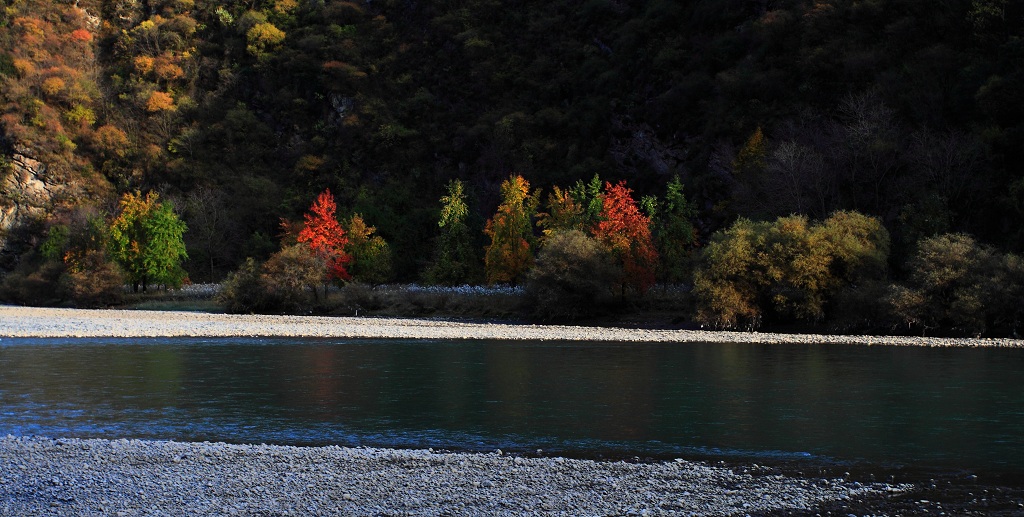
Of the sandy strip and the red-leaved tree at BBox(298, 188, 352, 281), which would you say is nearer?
the sandy strip

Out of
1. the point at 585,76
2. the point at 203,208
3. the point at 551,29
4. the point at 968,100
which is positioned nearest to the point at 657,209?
the point at 968,100

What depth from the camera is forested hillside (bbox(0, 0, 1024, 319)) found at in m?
49.1

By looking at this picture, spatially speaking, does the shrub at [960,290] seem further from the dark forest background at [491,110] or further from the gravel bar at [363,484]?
the gravel bar at [363,484]

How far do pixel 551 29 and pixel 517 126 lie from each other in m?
15.4

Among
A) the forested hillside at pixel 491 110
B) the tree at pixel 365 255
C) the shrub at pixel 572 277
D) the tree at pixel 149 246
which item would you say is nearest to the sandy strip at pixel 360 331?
the shrub at pixel 572 277

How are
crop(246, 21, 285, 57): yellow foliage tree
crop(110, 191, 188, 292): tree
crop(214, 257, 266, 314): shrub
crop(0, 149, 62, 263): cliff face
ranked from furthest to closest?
1. crop(246, 21, 285, 57): yellow foliage tree
2. crop(0, 149, 62, 263): cliff face
3. crop(110, 191, 188, 292): tree
4. crop(214, 257, 266, 314): shrub

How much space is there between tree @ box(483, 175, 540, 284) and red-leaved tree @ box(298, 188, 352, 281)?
10667mm

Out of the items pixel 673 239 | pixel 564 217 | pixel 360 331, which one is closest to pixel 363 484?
pixel 360 331

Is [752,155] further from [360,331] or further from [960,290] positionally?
[360,331]

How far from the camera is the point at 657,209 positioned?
59.0m

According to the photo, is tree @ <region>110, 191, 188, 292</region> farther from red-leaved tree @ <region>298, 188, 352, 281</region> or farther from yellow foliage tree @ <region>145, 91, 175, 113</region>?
yellow foliage tree @ <region>145, 91, 175, 113</region>

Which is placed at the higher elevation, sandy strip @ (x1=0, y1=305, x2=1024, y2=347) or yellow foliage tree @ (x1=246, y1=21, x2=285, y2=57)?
yellow foliage tree @ (x1=246, y1=21, x2=285, y2=57)

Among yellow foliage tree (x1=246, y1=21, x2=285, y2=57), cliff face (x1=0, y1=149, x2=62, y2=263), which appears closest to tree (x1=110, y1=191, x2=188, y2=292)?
cliff face (x1=0, y1=149, x2=62, y2=263)

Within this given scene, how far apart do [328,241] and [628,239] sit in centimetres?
2267
